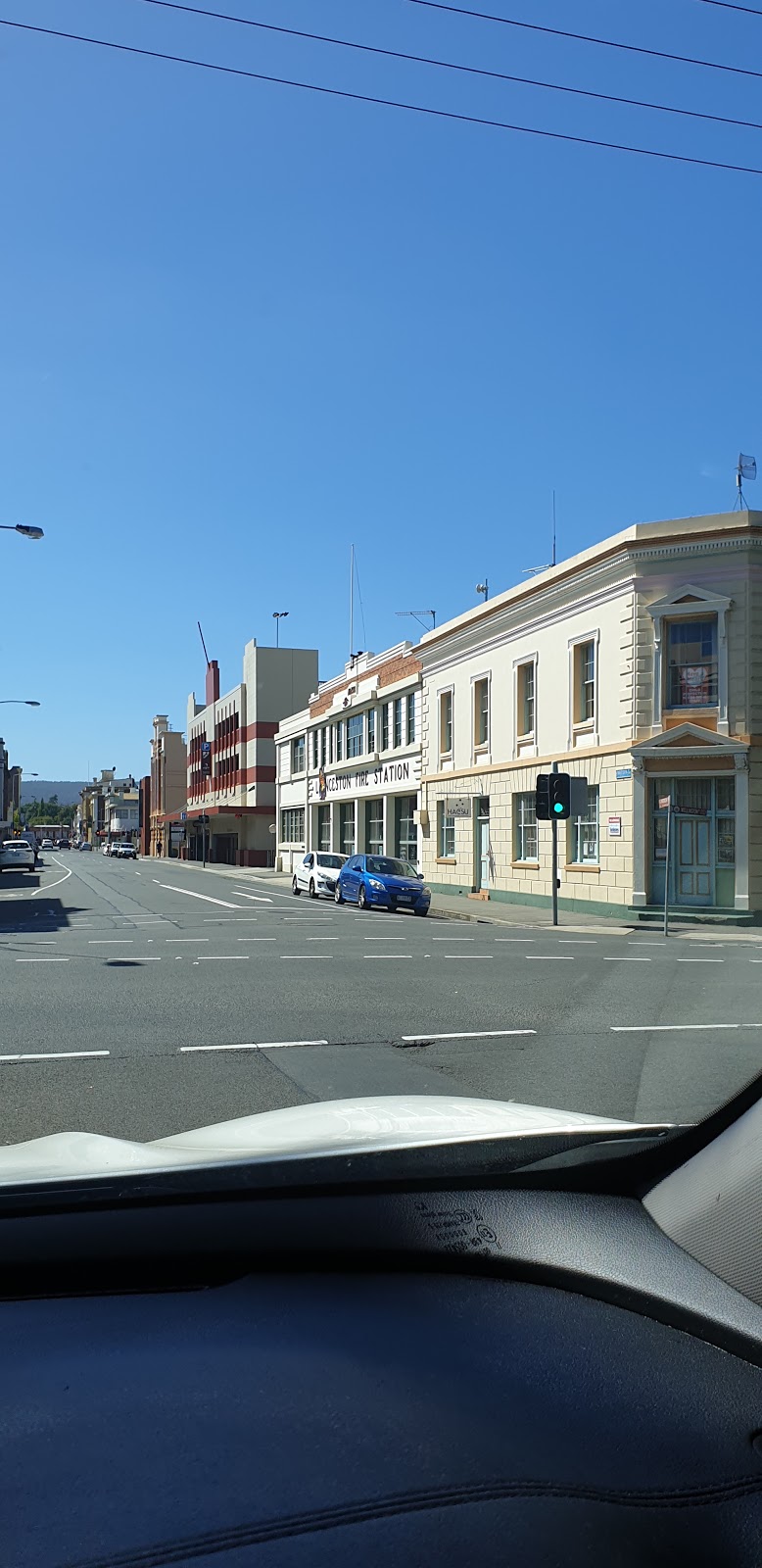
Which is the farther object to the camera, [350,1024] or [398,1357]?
[350,1024]

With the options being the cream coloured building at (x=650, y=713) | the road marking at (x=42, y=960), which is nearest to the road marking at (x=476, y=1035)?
the road marking at (x=42, y=960)

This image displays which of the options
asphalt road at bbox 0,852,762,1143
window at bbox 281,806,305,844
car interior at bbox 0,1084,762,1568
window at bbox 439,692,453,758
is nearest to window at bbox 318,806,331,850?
window at bbox 281,806,305,844

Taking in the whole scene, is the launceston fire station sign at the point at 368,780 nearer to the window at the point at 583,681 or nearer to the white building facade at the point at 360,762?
the white building facade at the point at 360,762

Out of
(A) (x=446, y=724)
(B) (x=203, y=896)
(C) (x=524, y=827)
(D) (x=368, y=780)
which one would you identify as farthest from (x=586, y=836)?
(D) (x=368, y=780)

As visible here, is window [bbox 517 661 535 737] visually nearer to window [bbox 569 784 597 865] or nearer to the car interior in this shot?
window [bbox 569 784 597 865]

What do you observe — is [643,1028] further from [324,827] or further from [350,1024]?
[324,827]

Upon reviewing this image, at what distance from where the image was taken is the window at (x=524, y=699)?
100 feet

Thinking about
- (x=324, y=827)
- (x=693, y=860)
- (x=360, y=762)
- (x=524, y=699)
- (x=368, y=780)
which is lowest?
(x=693, y=860)

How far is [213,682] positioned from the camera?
87.2m

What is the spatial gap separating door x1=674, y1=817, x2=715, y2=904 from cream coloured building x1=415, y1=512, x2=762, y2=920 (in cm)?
3

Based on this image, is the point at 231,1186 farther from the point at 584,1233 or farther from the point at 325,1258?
the point at 584,1233

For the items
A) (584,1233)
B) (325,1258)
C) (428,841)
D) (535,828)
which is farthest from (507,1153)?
(428,841)

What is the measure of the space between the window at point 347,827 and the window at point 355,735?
7.14 ft

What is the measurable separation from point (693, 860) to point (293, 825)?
116 feet
